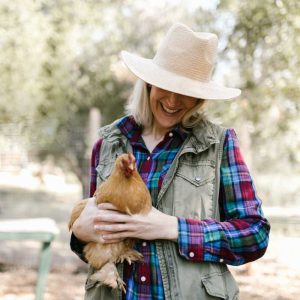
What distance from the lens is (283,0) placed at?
4.53 meters

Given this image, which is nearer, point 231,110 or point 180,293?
point 180,293

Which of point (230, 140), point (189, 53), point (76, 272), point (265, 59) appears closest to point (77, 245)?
point (230, 140)

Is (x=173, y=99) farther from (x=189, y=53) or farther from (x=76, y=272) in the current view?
(x=76, y=272)

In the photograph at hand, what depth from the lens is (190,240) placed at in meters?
1.61

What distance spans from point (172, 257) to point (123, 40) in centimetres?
797

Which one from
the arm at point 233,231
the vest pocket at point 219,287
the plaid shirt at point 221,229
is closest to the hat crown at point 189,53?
the plaid shirt at point 221,229

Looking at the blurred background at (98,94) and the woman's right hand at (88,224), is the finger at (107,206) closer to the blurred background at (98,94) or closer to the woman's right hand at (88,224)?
the woman's right hand at (88,224)

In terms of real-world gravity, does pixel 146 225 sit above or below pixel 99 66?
below

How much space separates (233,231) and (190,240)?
14cm

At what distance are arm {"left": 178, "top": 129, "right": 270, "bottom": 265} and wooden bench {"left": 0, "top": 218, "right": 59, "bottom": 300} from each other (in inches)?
142

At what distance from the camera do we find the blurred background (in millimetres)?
5617

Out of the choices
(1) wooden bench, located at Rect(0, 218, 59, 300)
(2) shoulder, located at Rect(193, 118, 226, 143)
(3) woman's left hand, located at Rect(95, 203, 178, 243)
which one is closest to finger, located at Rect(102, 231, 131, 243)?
(3) woman's left hand, located at Rect(95, 203, 178, 243)

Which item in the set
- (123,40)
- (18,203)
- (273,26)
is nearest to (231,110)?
(273,26)

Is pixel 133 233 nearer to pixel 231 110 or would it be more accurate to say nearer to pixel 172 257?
pixel 172 257
